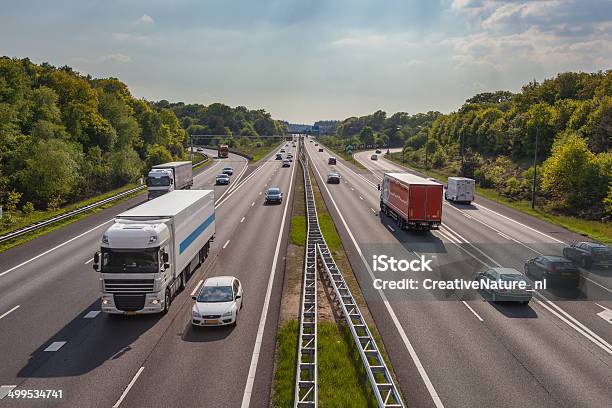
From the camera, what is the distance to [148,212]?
2272cm

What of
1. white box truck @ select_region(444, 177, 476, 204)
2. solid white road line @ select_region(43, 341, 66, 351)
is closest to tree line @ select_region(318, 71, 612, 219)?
white box truck @ select_region(444, 177, 476, 204)

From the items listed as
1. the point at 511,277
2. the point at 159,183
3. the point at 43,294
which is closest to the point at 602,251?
the point at 511,277

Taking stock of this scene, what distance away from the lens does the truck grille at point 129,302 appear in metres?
19.9

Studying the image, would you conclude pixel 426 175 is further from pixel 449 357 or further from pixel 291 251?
pixel 449 357

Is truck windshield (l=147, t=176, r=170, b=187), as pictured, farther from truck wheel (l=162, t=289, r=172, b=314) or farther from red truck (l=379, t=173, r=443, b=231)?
truck wheel (l=162, t=289, r=172, b=314)

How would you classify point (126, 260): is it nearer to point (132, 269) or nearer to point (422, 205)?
point (132, 269)

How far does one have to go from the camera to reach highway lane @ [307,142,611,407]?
14727mm

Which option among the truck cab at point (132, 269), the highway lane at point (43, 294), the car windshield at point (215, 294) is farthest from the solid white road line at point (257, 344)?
the highway lane at point (43, 294)

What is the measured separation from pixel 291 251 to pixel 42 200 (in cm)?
3592

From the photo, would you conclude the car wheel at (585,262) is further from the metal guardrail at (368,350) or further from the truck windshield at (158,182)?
the truck windshield at (158,182)

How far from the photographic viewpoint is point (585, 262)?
98.9ft

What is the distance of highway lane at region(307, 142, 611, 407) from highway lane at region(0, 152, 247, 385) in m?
13.1

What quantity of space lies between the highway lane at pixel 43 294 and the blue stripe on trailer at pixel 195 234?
15.6ft

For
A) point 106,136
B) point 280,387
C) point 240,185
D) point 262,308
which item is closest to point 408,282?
point 262,308
